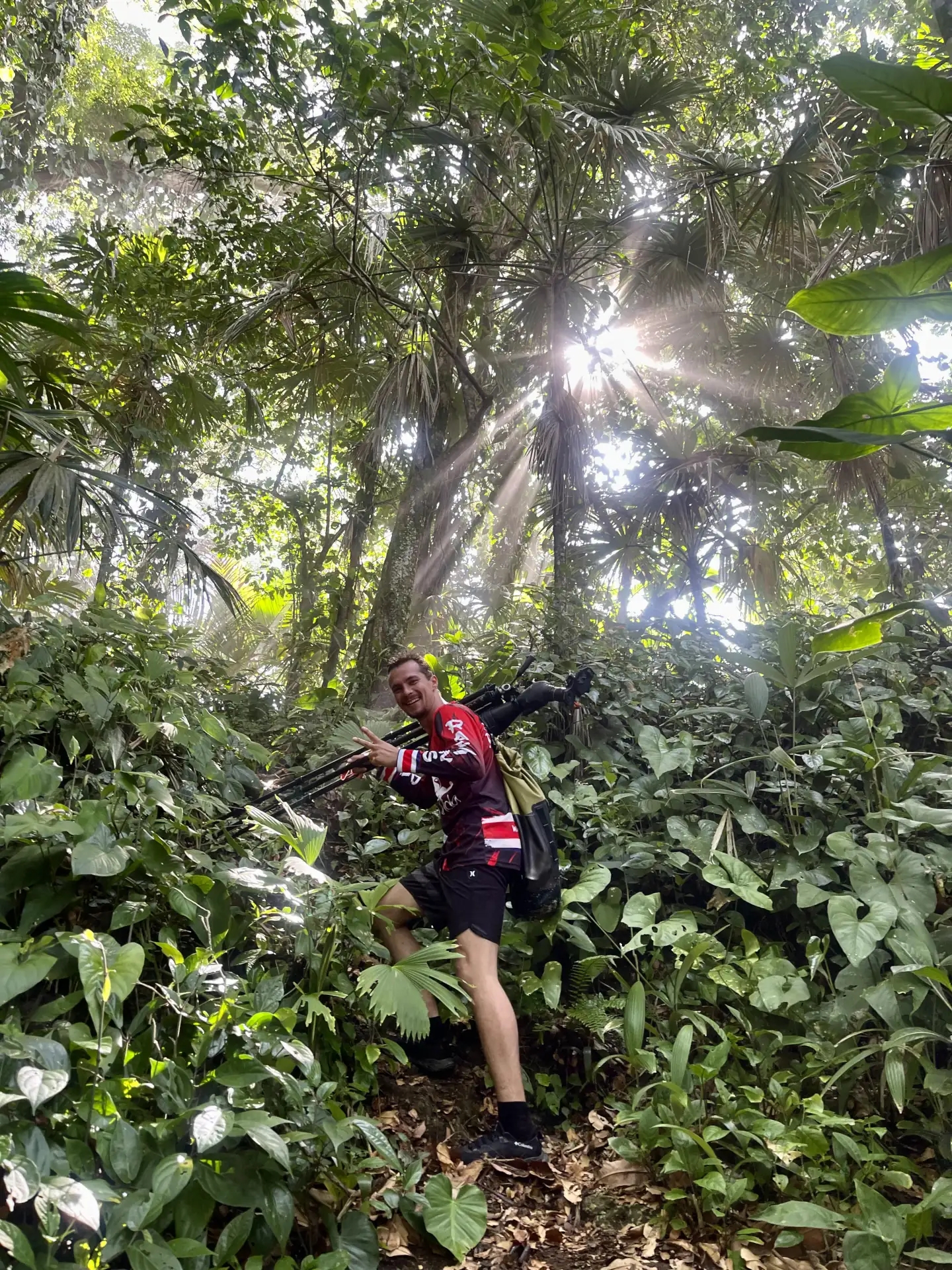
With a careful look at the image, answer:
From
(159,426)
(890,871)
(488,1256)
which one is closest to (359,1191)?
(488,1256)

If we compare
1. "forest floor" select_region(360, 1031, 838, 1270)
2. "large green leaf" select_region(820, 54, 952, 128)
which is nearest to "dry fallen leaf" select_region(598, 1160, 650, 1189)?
"forest floor" select_region(360, 1031, 838, 1270)

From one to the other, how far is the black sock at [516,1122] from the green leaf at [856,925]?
4.04 ft

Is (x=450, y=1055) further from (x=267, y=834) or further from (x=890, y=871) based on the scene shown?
(x=890, y=871)

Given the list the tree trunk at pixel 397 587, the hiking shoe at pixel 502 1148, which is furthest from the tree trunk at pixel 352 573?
the hiking shoe at pixel 502 1148

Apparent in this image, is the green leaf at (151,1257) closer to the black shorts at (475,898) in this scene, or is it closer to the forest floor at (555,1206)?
the forest floor at (555,1206)

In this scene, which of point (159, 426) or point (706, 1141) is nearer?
point (706, 1141)

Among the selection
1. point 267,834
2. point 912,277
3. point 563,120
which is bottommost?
point 267,834

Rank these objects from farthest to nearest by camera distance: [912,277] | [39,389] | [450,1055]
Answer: [39,389] < [450,1055] < [912,277]

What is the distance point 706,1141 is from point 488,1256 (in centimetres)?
74

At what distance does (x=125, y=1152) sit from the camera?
1.58 m

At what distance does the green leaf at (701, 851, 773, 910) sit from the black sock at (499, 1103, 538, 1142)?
1103 mm

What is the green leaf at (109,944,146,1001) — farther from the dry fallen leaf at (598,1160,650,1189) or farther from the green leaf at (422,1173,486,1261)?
the dry fallen leaf at (598,1160,650,1189)

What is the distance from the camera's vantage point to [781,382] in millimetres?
8516

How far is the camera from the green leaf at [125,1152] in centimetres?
156
